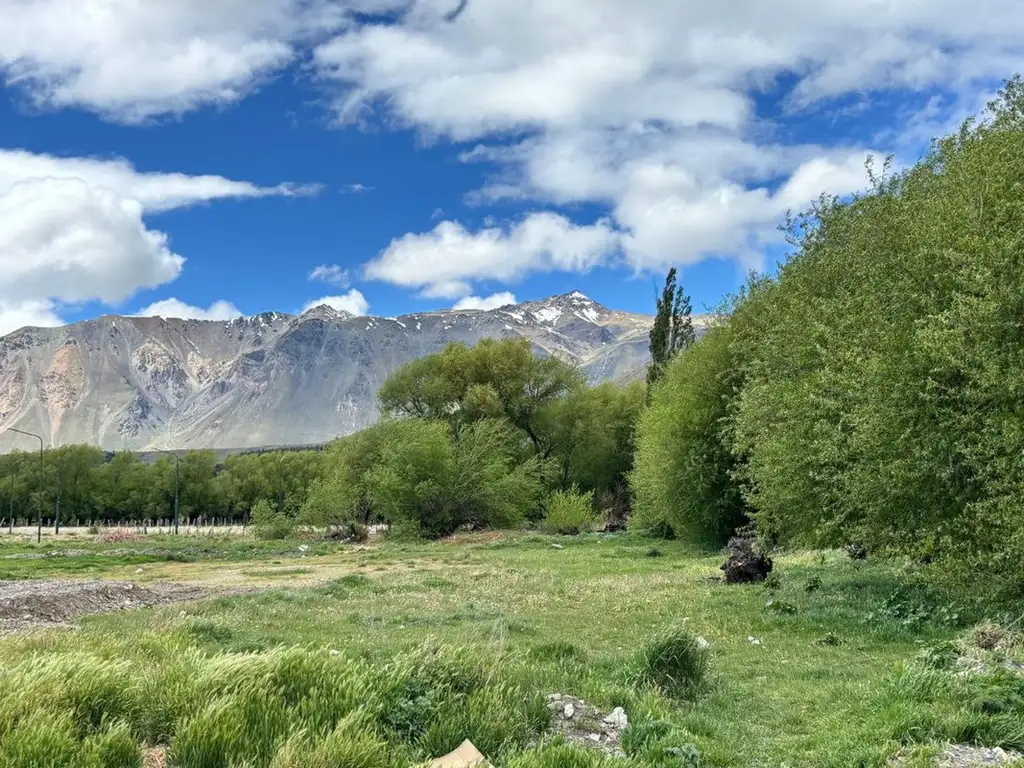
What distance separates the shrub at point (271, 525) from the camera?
2781 inches

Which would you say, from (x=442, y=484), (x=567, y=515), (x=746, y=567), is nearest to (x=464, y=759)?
(x=746, y=567)

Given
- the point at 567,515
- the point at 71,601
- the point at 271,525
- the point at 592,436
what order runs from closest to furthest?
1. the point at 71,601
2. the point at 567,515
3. the point at 271,525
4. the point at 592,436

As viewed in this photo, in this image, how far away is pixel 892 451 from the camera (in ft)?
52.4

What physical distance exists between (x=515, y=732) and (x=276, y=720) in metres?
2.16

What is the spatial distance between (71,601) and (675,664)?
18812 millimetres

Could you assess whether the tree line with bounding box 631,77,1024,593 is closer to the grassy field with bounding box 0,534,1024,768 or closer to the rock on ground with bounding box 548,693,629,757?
the grassy field with bounding box 0,534,1024,768

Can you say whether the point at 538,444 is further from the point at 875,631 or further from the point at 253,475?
the point at 253,475

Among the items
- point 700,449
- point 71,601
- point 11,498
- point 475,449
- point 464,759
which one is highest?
point 475,449

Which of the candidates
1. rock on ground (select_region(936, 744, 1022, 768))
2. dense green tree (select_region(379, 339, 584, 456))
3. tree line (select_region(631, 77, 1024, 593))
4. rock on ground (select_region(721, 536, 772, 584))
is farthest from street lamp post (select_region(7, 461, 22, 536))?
rock on ground (select_region(936, 744, 1022, 768))

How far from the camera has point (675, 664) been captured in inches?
402

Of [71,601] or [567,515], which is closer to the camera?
[71,601]

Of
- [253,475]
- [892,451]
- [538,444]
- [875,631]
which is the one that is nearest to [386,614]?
[875,631]

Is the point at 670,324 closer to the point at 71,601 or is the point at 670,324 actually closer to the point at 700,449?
the point at 700,449

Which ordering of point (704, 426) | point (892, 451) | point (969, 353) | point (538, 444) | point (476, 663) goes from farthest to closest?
1. point (538, 444)
2. point (704, 426)
3. point (892, 451)
4. point (969, 353)
5. point (476, 663)
